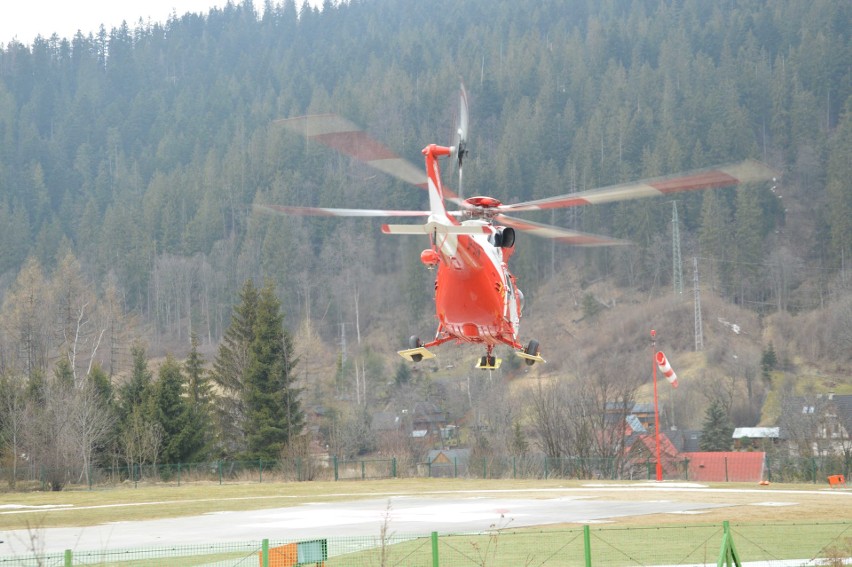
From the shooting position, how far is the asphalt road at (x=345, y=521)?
22.1 m

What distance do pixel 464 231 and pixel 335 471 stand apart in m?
26.0

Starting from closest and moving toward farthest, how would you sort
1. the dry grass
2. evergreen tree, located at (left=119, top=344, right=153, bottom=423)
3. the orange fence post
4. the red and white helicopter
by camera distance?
the red and white helicopter
the dry grass
the orange fence post
evergreen tree, located at (left=119, top=344, right=153, bottom=423)

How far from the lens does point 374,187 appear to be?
377ft

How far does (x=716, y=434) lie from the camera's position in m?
65.6

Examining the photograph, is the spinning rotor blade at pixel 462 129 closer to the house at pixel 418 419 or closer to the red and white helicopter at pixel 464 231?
the red and white helicopter at pixel 464 231

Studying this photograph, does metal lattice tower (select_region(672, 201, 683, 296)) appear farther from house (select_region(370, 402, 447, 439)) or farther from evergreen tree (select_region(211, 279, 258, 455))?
evergreen tree (select_region(211, 279, 258, 455))

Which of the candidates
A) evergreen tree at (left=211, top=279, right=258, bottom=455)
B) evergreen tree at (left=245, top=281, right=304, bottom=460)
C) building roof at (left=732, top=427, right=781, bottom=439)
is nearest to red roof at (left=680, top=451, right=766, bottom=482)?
building roof at (left=732, top=427, right=781, bottom=439)

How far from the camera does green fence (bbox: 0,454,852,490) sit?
147 ft

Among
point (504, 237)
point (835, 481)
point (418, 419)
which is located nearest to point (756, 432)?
point (418, 419)

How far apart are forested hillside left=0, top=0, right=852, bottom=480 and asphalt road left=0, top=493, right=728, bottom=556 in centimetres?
3218

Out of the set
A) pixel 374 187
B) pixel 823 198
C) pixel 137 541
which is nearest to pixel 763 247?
pixel 823 198

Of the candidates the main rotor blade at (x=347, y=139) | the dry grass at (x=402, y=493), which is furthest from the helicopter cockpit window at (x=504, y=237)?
the dry grass at (x=402, y=493)

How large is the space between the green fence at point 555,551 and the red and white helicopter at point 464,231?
606 cm

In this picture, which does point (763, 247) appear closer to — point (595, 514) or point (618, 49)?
point (618, 49)
